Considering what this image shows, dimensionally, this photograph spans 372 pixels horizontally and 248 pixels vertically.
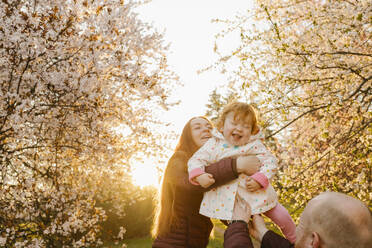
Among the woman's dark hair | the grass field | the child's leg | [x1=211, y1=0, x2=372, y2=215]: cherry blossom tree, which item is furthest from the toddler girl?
the grass field

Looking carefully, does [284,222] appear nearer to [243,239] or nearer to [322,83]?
[243,239]

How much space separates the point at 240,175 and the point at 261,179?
0.57 feet

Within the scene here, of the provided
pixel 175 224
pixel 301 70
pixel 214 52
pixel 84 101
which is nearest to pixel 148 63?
pixel 214 52

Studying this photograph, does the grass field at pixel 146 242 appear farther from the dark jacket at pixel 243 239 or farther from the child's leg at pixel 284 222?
the dark jacket at pixel 243 239

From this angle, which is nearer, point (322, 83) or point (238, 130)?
point (238, 130)

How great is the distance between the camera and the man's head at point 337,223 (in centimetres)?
134

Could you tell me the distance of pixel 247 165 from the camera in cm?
208

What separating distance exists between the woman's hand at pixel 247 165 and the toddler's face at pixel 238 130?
195 mm

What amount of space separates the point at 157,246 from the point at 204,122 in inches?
46.7

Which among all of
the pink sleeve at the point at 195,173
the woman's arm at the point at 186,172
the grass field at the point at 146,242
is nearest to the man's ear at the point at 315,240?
the woman's arm at the point at 186,172

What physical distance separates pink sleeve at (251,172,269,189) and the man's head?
0.56 m

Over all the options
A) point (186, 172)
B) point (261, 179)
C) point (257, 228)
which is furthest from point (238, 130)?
point (257, 228)

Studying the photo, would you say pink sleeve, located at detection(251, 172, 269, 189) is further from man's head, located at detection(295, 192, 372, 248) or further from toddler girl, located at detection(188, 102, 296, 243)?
man's head, located at detection(295, 192, 372, 248)

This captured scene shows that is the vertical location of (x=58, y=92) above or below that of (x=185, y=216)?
above
